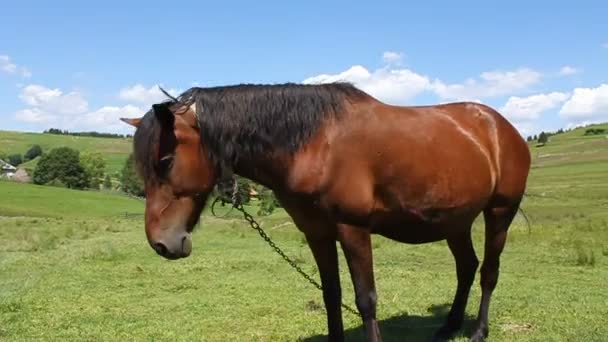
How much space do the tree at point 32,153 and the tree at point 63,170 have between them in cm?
5213

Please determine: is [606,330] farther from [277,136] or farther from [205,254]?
[205,254]

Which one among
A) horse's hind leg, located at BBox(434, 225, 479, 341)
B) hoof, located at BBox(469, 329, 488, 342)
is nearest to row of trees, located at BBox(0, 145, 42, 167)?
horse's hind leg, located at BBox(434, 225, 479, 341)

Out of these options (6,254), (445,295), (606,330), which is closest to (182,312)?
(445,295)

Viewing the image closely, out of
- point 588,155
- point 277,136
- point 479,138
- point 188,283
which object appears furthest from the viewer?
point 588,155

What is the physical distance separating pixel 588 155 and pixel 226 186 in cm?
9098

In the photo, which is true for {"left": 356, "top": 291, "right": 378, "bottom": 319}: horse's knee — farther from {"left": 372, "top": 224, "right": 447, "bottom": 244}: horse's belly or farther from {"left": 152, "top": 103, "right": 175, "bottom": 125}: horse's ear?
{"left": 152, "top": 103, "right": 175, "bottom": 125}: horse's ear

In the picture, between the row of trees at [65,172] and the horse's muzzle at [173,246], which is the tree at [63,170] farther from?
the horse's muzzle at [173,246]

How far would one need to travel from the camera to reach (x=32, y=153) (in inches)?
5389

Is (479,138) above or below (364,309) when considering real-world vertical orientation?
above

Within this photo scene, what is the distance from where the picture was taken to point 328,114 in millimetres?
4738

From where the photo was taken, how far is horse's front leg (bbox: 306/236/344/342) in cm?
526

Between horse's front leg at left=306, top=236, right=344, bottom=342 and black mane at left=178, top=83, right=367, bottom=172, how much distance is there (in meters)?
1.07

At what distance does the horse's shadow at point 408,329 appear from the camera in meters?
6.40

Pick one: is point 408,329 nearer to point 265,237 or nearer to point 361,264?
point 265,237
